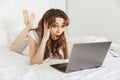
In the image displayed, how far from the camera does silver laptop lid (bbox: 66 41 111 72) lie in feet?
4.03

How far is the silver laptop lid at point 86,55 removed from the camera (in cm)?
123

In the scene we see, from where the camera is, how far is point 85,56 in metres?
1.28

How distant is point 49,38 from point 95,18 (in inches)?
37.5

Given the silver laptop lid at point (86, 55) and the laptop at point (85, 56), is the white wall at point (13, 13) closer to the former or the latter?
the laptop at point (85, 56)

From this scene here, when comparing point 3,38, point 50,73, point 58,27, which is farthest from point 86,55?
point 3,38

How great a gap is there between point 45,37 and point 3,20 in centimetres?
85

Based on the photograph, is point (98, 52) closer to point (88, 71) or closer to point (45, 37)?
point (88, 71)

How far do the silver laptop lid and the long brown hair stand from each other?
0.36 m

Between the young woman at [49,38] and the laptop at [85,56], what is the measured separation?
20 cm

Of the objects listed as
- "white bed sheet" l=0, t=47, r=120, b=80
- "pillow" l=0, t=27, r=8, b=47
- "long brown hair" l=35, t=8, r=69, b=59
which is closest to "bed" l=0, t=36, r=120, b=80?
"white bed sheet" l=0, t=47, r=120, b=80

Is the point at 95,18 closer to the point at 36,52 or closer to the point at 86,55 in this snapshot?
the point at 36,52

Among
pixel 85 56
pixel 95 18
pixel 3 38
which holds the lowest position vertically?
pixel 3 38

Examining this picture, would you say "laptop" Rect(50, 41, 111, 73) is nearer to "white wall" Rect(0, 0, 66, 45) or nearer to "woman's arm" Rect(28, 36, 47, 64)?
"woman's arm" Rect(28, 36, 47, 64)

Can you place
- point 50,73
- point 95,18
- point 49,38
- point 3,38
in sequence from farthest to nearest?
point 95,18, point 3,38, point 49,38, point 50,73
